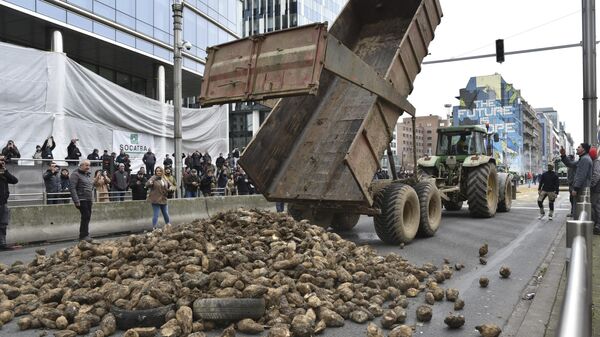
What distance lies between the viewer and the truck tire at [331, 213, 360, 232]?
1018 centimetres

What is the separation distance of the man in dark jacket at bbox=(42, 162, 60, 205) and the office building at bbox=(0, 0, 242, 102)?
11.1 m

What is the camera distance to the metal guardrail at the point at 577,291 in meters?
1.29

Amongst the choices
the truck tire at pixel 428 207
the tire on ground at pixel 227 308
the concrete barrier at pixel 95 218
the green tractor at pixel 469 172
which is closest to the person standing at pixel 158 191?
the concrete barrier at pixel 95 218

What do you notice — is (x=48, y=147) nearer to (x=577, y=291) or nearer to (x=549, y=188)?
(x=549, y=188)

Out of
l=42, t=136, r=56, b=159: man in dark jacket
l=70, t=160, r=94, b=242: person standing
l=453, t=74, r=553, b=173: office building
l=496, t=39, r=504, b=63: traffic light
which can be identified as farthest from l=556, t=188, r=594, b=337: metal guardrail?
l=453, t=74, r=553, b=173: office building

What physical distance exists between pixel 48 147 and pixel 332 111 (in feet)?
31.7

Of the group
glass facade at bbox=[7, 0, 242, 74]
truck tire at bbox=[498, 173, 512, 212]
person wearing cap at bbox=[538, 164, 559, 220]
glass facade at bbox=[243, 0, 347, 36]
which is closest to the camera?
person wearing cap at bbox=[538, 164, 559, 220]

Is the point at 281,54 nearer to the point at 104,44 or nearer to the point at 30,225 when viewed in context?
the point at 30,225

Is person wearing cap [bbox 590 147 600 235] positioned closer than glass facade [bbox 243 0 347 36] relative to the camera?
Yes

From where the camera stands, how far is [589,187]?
950 centimetres

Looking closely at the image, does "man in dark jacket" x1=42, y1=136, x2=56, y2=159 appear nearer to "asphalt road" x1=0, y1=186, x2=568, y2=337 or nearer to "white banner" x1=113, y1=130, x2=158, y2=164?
"white banner" x1=113, y1=130, x2=158, y2=164

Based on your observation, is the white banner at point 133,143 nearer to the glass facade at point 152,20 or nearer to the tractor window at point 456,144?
the glass facade at point 152,20

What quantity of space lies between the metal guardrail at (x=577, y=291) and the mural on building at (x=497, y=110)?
86146 mm

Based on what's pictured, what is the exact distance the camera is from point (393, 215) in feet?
26.7
